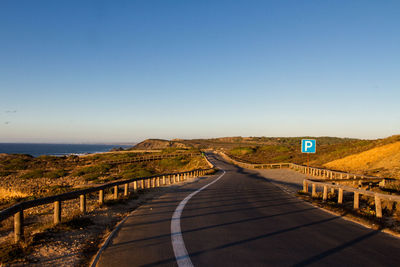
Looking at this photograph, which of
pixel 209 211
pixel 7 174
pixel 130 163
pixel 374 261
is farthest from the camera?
pixel 130 163

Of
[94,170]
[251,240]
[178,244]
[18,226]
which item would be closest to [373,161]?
[251,240]

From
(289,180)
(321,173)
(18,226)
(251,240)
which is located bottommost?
(289,180)

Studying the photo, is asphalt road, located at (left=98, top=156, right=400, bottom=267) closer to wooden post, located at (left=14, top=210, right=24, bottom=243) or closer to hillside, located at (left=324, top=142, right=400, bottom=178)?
wooden post, located at (left=14, top=210, right=24, bottom=243)

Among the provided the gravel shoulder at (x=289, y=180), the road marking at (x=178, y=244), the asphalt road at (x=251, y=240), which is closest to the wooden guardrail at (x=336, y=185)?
the gravel shoulder at (x=289, y=180)

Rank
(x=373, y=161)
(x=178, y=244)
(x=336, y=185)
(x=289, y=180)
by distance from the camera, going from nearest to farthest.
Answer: (x=178, y=244)
(x=336, y=185)
(x=289, y=180)
(x=373, y=161)

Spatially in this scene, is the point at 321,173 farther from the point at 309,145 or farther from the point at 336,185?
the point at 336,185

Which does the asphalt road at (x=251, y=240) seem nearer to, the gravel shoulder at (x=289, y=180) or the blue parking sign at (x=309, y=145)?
the blue parking sign at (x=309, y=145)

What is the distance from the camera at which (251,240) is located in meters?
6.09

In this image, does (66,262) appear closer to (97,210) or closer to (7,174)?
(97,210)

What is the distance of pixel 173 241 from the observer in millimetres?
5969


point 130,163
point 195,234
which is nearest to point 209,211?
point 195,234

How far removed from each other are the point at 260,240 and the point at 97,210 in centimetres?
641

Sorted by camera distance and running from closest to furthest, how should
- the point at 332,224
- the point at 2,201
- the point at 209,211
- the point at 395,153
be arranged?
the point at 332,224
the point at 209,211
the point at 2,201
the point at 395,153

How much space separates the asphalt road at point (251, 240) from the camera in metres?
4.93
